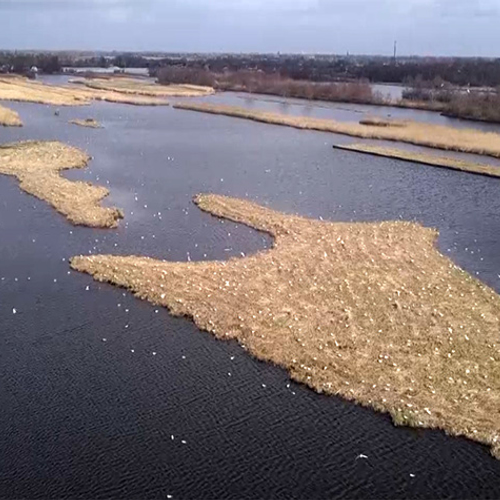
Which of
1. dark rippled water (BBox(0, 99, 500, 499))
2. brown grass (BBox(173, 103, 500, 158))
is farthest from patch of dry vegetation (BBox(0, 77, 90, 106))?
dark rippled water (BBox(0, 99, 500, 499))

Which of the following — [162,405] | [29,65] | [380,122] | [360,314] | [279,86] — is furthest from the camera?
[29,65]

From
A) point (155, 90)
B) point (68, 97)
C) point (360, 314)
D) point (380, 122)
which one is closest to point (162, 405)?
point (360, 314)

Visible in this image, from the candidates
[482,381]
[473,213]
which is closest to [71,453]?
[482,381]

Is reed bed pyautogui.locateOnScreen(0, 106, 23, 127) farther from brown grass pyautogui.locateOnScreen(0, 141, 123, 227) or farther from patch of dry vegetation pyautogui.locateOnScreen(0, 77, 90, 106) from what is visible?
patch of dry vegetation pyautogui.locateOnScreen(0, 77, 90, 106)

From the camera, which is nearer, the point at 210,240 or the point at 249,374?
the point at 249,374

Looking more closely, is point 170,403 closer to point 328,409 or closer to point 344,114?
point 328,409

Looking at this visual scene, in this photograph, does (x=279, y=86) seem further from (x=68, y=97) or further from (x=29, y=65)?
(x=29, y=65)
